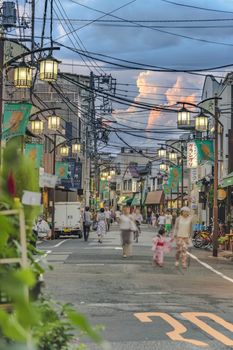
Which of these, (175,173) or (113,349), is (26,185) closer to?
(113,349)

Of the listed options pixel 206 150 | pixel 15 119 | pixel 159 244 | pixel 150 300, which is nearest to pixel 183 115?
pixel 206 150

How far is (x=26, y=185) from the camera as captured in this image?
3.08 metres

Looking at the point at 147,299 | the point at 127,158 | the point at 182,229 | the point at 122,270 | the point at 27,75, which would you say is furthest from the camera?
the point at 127,158

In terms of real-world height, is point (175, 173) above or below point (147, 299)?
above

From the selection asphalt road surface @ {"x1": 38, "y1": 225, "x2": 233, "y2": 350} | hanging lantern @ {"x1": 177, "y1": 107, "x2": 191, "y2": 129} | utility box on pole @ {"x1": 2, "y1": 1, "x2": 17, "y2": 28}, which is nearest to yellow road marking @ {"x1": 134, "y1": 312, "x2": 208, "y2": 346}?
asphalt road surface @ {"x1": 38, "y1": 225, "x2": 233, "y2": 350}

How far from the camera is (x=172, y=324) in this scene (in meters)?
8.97

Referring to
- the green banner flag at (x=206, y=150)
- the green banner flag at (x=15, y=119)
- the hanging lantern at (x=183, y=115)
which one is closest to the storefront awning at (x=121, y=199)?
the green banner flag at (x=206, y=150)

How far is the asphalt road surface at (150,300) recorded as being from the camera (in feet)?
26.3

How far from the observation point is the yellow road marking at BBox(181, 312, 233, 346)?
26.1ft

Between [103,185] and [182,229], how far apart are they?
88.2 m

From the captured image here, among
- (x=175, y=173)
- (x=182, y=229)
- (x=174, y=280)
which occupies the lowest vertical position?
(x=174, y=280)

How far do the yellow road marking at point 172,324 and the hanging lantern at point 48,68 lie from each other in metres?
11.2

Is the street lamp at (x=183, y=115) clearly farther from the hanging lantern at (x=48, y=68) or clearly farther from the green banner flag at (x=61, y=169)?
the green banner flag at (x=61, y=169)

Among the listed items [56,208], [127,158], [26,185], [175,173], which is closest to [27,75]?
[26,185]
